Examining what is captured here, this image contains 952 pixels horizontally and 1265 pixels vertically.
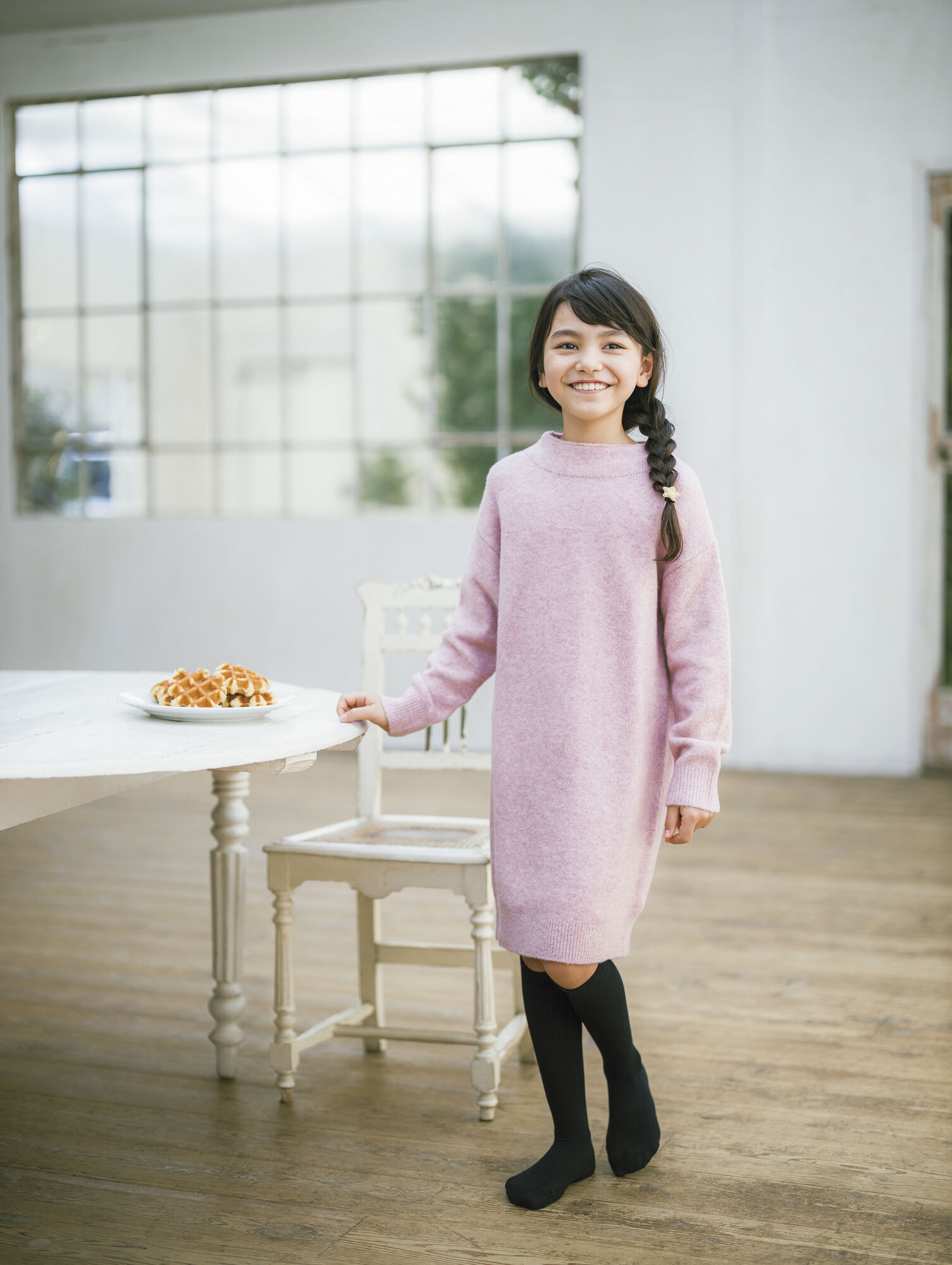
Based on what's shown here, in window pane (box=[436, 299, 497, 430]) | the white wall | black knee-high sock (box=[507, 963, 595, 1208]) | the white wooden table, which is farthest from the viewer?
window pane (box=[436, 299, 497, 430])

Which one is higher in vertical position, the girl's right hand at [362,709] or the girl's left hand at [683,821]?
the girl's right hand at [362,709]

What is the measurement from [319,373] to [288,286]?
41cm

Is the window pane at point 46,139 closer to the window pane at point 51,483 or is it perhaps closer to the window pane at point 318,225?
the window pane at point 318,225

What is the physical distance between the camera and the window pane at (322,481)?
18.1 feet

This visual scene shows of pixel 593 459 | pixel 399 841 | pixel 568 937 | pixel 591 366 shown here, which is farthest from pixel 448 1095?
A: pixel 591 366

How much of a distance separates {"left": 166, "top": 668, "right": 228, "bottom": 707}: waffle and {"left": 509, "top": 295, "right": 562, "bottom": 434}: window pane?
3809mm

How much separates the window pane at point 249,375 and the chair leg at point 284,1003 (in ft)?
13.0

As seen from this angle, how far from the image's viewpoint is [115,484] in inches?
227

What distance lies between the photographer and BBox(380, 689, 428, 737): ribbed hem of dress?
169cm

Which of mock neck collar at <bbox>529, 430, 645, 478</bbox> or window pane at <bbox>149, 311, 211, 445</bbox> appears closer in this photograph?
mock neck collar at <bbox>529, 430, 645, 478</bbox>

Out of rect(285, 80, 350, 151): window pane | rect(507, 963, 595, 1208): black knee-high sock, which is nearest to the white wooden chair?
rect(507, 963, 595, 1208): black knee-high sock

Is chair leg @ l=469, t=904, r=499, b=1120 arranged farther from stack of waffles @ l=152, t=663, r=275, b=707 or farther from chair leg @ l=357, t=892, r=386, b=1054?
stack of waffles @ l=152, t=663, r=275, b=707

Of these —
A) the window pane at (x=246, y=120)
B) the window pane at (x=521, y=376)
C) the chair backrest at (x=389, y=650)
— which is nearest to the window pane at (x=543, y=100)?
the window pane at (x=521, y=376)

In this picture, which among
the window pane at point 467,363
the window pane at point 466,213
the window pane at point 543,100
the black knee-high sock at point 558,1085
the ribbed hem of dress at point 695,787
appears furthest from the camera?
the window pane at point 467,363
